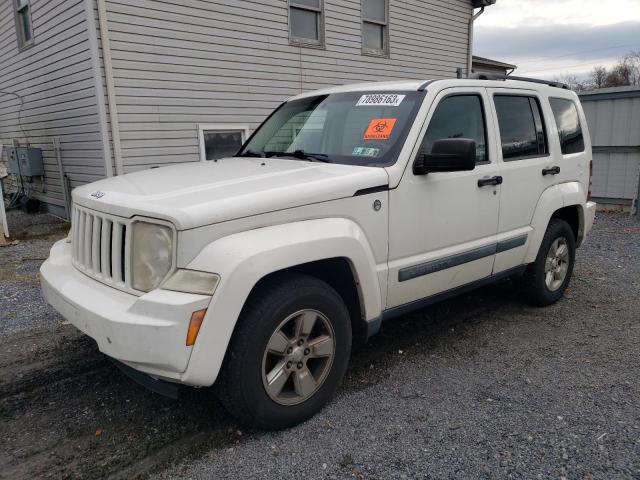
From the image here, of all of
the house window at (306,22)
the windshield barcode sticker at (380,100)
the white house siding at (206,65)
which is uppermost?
the house window at (306,22)

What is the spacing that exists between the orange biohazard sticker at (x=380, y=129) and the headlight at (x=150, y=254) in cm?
159

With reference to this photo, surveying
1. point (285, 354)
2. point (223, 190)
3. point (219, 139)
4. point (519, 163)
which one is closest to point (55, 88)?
point (219, 139)

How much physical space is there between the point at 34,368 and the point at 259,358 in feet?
6.53

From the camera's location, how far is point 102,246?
2.79 meters

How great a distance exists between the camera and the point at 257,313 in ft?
8.36

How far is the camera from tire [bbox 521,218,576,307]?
4.56m

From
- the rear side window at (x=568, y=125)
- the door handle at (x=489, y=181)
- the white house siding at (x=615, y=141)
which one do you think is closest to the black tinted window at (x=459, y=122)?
the door handle at (x=489, y=181)

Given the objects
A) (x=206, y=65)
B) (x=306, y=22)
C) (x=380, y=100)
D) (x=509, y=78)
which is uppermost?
(x=306, y=22)

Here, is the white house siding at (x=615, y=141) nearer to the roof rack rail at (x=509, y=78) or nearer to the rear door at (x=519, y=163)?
the roof rack rail at (x=509, y=78)

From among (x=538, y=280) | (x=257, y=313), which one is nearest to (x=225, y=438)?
(x=257, y=313)

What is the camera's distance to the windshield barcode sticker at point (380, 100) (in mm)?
3520

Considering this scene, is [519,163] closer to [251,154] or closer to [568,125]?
[568,125]

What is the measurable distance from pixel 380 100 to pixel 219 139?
5638 millimetres

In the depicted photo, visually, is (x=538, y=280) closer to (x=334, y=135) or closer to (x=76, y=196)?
(x=334, y=135)
